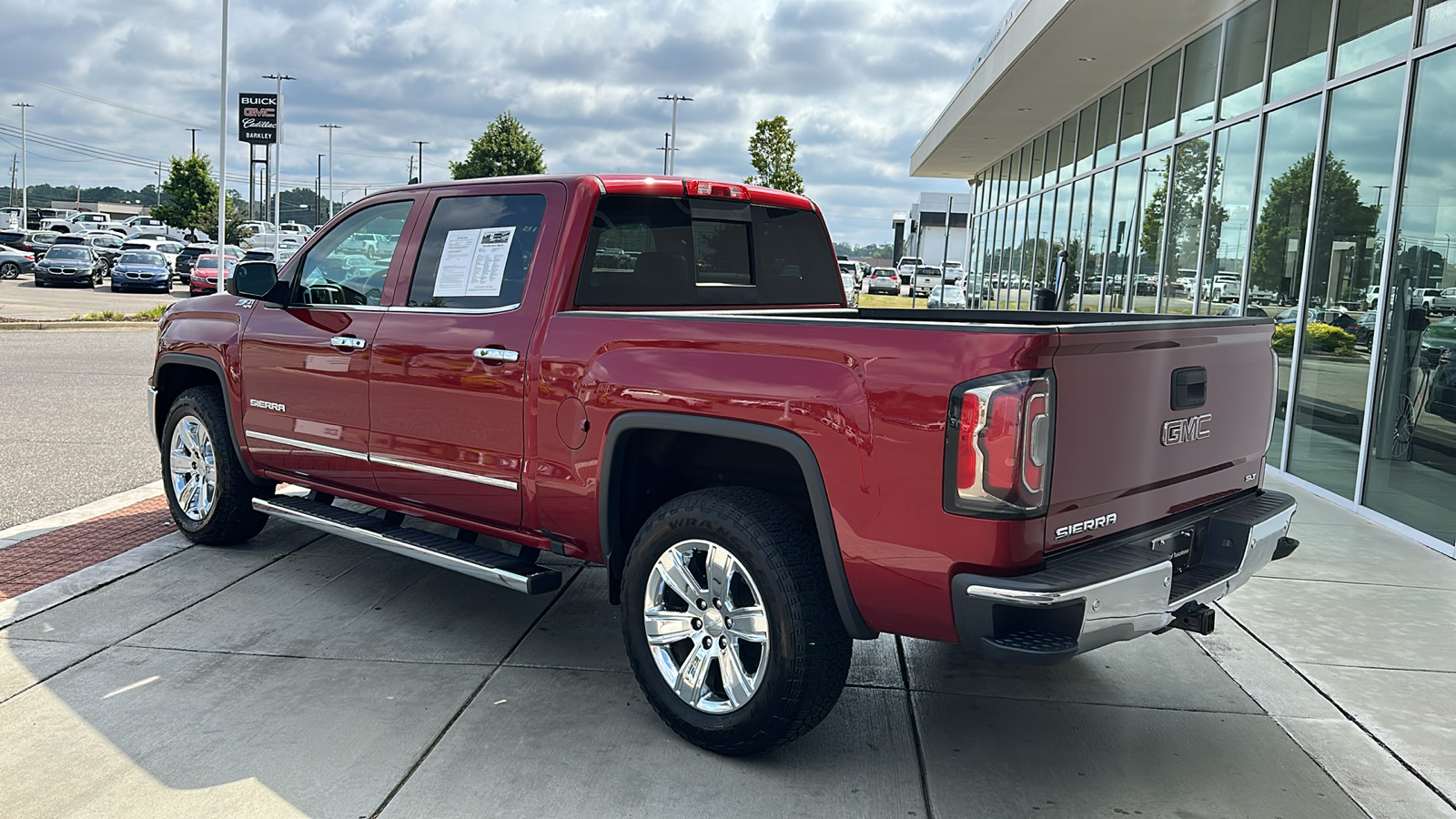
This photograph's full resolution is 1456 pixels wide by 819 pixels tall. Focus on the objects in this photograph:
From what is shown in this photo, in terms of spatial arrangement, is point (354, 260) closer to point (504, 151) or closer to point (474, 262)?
point (474, 262)

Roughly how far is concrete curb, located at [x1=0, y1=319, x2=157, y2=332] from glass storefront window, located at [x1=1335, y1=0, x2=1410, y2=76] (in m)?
20.2

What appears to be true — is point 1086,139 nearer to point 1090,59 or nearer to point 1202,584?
point 1090,59

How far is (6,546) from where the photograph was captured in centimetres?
590

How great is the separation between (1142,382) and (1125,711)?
1506 millimetres

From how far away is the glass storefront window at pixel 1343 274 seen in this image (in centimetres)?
793

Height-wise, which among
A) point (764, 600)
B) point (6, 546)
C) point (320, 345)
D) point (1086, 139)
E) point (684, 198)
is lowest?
point (6, 546)

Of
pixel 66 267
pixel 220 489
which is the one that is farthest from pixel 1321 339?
pixel 66 267

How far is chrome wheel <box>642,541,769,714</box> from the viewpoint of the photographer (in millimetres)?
3512

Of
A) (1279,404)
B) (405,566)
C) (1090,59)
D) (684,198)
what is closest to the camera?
(684,198)

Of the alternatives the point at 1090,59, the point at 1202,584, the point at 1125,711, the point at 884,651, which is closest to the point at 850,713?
the point at 884,651

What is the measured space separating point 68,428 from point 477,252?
6.94 m

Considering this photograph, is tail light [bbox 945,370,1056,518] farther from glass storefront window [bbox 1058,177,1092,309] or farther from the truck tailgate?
glass storefront window [bbox 1058,177,1092,309]

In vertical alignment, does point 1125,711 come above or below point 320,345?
below

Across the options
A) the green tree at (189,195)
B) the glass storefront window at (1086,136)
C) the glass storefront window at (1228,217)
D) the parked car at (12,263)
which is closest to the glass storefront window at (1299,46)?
the glass storefront window at (1228,217)
